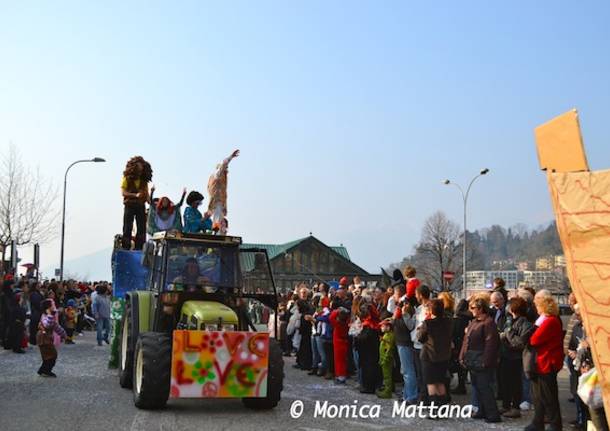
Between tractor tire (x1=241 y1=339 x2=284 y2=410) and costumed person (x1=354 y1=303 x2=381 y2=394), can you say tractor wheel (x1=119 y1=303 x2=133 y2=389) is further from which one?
costumed person (x1=354 y1=303 x2=381 y2=394)

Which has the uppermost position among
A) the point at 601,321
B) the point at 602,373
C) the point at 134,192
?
the point at 134,192

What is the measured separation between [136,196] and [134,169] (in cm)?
57

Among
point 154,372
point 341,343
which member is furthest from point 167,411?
point 341,343

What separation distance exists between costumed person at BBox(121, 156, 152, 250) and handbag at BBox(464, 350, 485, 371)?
8315 millimetres

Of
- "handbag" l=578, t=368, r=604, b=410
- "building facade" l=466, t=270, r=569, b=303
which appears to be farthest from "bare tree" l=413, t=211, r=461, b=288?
"handbag" l=578, t=368, r=604, b=410

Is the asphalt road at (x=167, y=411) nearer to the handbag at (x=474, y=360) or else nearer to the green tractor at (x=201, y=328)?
the green tractor at (x=201, y=328)

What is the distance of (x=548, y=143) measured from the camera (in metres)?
2.88

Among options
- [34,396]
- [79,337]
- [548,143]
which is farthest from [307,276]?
[548,143]

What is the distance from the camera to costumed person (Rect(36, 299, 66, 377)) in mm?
12641

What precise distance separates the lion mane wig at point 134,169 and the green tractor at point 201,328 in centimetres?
451

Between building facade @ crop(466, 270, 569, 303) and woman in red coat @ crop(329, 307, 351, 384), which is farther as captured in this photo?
building facade @ crop(466, 270, 569, 303)

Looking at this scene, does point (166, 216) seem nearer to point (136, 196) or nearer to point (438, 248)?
point (136, 196)

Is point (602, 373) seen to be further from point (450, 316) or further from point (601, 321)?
point (450, 316)

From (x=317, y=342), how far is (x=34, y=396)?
5.63 metres
